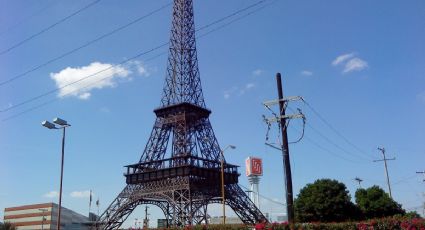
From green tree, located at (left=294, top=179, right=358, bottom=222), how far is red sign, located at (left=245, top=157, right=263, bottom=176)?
16.8m

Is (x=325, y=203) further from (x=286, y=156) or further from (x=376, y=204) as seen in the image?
(x=286, y=156)

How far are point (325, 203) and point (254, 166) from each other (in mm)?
21407

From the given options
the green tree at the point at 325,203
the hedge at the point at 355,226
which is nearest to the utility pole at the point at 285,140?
the hedge at the point at 355,226

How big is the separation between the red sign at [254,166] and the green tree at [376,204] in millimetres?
19803

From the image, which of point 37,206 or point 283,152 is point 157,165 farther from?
point 37,206

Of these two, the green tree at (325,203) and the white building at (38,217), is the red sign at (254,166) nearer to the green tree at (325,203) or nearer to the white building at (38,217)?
the green tree at (325,203)

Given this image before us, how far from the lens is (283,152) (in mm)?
31562

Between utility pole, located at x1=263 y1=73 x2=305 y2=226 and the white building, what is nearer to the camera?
utility pole, located at x1=263 y1=73 x2=305 y2=226

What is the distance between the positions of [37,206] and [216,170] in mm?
76532

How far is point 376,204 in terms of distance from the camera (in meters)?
72.4

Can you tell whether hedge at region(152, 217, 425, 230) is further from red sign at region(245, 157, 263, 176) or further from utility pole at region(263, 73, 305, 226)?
red sign at region(245, 157, 263, 176)

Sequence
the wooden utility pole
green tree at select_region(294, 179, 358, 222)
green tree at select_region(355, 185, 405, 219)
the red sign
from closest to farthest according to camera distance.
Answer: the wooden utility pole
green tree at select_region(294, 179, 358, 222)
green tree at select_region(355, 185, 405, 219)
the red sign

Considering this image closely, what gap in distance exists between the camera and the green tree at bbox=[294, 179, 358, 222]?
65.9 metres

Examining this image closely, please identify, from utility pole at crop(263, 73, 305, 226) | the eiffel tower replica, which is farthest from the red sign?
utility pole at crop(263, 73, 305, 226)
